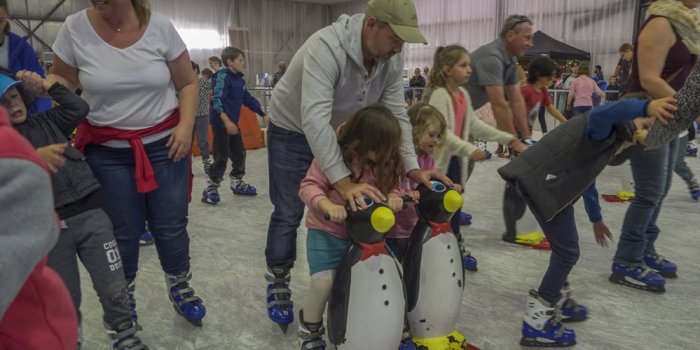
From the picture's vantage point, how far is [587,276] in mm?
2850

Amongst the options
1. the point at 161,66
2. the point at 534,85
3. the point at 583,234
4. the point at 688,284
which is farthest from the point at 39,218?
the point at 534,85

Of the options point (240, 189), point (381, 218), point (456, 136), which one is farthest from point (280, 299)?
point (240, 189)

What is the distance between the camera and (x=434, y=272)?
1.85 meters

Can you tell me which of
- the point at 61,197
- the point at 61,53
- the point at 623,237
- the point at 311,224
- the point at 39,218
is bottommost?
the point at 623,237

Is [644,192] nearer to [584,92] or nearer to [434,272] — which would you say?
[434,272]

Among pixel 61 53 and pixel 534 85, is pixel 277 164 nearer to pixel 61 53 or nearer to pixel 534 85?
pixel 61 53

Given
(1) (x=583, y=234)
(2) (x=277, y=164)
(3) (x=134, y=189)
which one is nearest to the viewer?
(3) (x=134, y=189)

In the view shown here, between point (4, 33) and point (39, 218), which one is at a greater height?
point (4, 33)

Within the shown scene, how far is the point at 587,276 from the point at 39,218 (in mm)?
2849

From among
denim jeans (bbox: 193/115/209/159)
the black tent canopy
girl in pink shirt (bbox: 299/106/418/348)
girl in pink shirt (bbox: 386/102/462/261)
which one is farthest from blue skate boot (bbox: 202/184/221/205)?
the black tent canopy

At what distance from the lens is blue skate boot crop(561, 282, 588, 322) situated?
7.59 ft

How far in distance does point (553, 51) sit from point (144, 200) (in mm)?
12353

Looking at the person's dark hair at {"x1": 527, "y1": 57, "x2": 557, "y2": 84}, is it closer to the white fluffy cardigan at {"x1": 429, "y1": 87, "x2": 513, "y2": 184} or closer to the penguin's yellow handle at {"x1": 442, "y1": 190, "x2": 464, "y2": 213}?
the white fluffy cardigan at {"x1": 429, "y1": 87, "x2": 513, "y2": 184}

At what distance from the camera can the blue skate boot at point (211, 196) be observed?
15.1 feet
